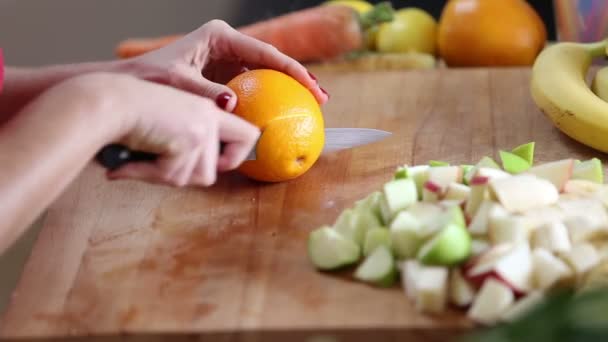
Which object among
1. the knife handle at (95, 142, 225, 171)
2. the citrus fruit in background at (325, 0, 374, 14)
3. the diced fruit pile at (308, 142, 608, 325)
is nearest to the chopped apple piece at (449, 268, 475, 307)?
the diced fruit pile at (308, 142, 608, 325)

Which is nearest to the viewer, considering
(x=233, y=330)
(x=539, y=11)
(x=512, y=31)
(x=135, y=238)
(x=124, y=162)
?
(x=233, y=330)

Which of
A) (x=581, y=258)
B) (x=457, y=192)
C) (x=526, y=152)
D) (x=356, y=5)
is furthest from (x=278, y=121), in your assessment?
(x=356, y=5)

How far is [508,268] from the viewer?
1.05m

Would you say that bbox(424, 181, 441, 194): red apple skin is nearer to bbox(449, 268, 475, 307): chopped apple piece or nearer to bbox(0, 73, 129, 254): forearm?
bbox(449, 268, 475, 307): chopped apple piece

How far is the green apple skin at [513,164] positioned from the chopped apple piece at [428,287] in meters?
→ 0.34

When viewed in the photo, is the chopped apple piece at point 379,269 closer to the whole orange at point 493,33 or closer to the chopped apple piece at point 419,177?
the chopped apple piece at point 419,177

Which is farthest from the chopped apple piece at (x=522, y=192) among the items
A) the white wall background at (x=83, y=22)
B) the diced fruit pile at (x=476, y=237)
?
the white wall background at (x=83, y=22)

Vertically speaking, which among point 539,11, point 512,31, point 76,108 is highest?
point 76,108

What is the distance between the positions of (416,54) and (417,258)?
104 cm

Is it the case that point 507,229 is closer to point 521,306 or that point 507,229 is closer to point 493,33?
point 521,306

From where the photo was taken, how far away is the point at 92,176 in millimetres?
1558

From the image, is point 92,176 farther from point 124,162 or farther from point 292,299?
point 292,299

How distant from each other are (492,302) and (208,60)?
0.72 metres

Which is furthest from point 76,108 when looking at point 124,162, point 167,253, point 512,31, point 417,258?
point 512,31
